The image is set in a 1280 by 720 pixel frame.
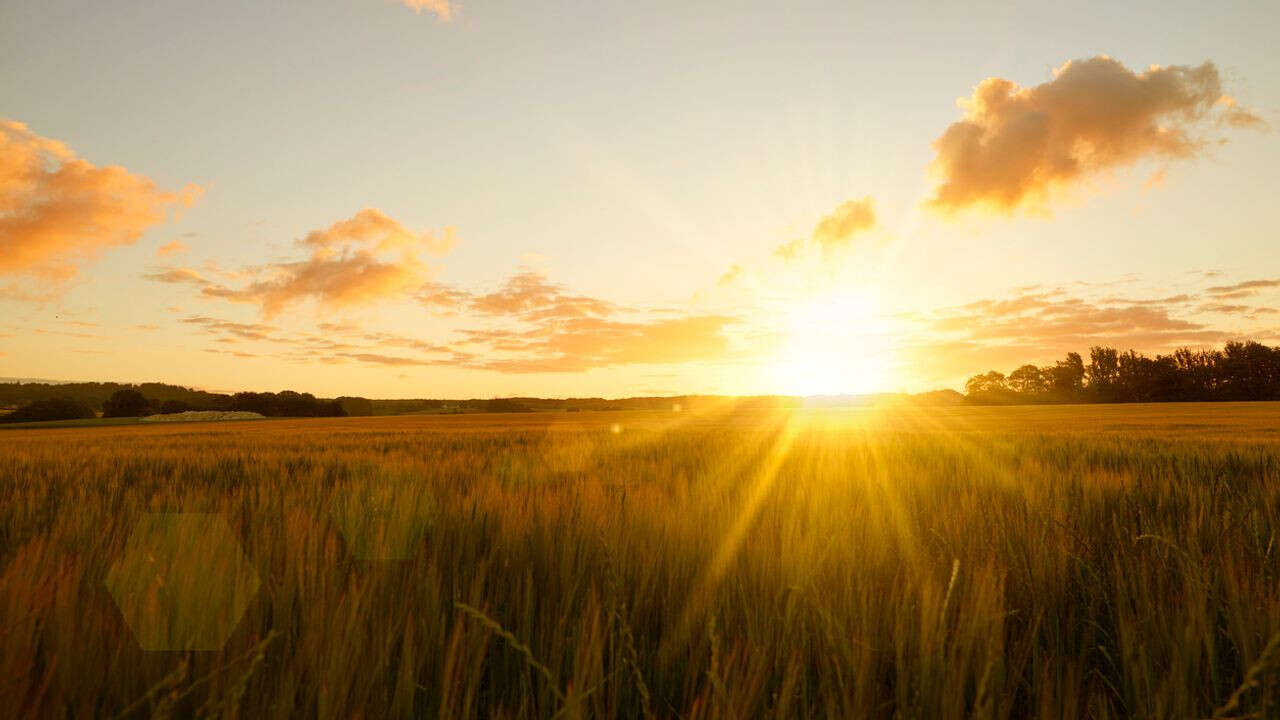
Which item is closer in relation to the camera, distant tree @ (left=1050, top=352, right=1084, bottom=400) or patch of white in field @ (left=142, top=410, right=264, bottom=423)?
patch of white in field @ (left=142, top=410, right=264, bottom=423)

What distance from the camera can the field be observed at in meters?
1.23

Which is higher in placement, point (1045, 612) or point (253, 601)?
point (253, 601)

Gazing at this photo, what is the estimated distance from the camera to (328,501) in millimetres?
3338

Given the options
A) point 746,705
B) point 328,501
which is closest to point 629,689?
point 746,705

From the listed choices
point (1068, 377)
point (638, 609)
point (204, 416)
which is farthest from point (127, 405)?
point (1068, 377)

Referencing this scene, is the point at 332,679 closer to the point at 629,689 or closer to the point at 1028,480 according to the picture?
the point at 629,689

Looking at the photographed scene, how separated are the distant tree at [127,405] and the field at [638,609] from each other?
66310mm

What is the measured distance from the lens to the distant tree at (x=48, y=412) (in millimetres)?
47812

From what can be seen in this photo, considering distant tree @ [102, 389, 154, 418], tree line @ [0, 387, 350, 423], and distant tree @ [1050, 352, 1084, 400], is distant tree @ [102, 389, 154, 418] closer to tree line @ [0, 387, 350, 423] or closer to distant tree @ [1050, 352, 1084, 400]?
tree line @ [0, 387, 350, 423]

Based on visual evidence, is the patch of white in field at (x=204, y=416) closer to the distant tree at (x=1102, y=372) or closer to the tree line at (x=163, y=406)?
the tree line at (x=163, y=406)

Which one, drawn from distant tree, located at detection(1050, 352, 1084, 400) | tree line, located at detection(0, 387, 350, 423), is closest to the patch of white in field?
tree line, located at detection(0, 387, 350, 423)

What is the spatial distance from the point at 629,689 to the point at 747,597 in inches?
22.6

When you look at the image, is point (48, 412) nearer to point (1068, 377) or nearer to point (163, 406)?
point (163, 406)

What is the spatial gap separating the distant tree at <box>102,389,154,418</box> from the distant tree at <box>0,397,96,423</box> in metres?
A: 3.40
